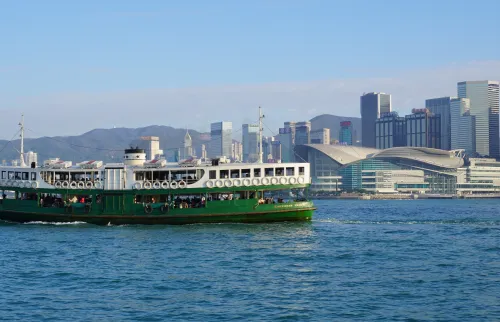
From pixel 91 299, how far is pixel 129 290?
207 centimetres

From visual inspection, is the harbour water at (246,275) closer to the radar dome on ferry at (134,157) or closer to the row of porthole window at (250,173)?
the row of porthole window at (250,173)

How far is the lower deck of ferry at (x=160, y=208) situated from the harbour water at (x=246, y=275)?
2391 millimetres

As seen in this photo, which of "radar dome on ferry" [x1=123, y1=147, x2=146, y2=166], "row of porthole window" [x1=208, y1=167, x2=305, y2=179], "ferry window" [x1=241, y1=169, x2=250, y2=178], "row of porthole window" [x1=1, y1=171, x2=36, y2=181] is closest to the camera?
"row of porthole window" [x1=208, y1=167, x2=305, y2=179]

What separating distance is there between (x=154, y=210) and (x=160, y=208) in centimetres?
52

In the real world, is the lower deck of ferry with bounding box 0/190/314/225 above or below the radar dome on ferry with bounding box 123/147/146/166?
below

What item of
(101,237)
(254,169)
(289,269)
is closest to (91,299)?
(289,269)

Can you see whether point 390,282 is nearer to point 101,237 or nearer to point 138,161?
point 101,237

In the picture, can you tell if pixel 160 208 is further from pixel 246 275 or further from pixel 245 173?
pixel 246 275

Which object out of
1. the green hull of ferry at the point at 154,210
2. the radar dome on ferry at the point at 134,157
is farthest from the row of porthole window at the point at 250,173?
the radar dome on ferry at the point at 134,157

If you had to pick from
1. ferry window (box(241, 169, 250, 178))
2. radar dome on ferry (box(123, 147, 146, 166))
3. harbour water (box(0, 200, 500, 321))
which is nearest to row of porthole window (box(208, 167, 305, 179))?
ferry window (box(241, 169, 250, 178))

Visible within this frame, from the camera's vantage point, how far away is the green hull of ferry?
54.8 meters

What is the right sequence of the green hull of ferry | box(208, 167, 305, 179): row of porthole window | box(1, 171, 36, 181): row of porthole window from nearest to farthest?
the green hull of ferry < box(208, 167, 305, 179): row of porthole window < box(1, 171, 36, 181): row of porthole window

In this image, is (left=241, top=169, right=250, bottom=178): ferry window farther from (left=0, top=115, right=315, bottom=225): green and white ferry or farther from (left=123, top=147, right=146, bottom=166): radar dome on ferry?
(left=123, top=147, right=146, bottom=166): radar dome on ferry

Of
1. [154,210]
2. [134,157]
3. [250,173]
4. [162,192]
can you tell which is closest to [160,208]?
[154,210]
